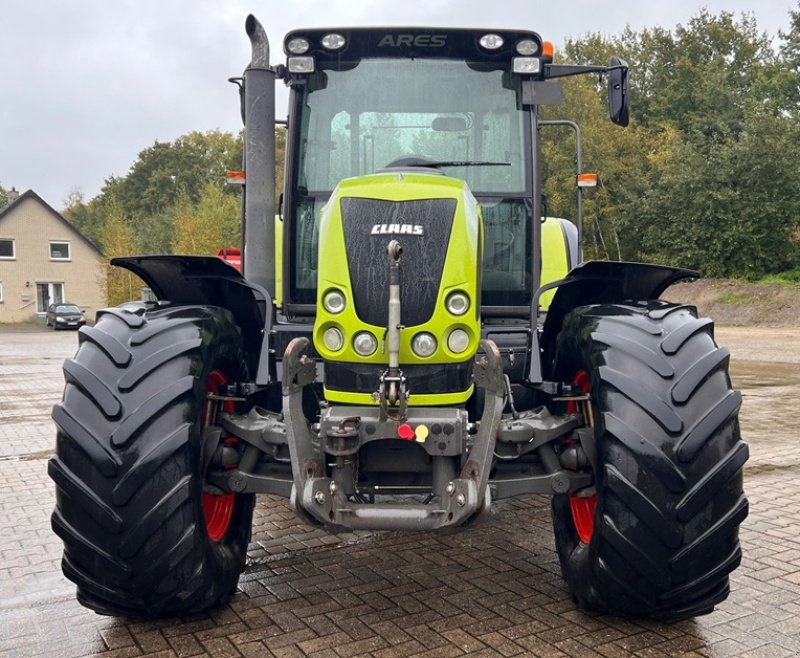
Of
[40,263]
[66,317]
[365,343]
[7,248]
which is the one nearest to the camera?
[365,343]

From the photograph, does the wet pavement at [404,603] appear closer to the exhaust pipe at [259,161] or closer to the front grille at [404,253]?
the front grille at [404,253]

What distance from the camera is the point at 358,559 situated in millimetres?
4402

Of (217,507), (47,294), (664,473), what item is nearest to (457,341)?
(664,473)

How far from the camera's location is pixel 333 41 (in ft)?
13.9

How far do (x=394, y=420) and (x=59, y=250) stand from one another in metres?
50.0

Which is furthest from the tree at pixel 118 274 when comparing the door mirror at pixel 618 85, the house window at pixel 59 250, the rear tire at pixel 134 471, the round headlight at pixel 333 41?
the rear tire at pixel 134 471

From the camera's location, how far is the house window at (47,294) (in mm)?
47750

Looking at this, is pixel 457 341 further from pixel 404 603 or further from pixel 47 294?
pixel 47 294

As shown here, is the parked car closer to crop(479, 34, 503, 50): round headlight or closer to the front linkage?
crop(479, 34, 503, 50): round headlight

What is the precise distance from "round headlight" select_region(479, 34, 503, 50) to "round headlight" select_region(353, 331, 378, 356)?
187 centimetres

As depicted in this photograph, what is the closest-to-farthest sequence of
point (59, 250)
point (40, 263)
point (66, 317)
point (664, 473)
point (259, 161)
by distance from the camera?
point (664, 473), point (259, 161), point (66, 317), point (40, 263), point (59, 250)

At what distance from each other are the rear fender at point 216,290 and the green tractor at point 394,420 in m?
0.01

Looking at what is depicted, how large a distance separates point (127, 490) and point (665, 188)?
1327 inches

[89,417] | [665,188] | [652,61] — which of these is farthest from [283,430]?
[652,61]
